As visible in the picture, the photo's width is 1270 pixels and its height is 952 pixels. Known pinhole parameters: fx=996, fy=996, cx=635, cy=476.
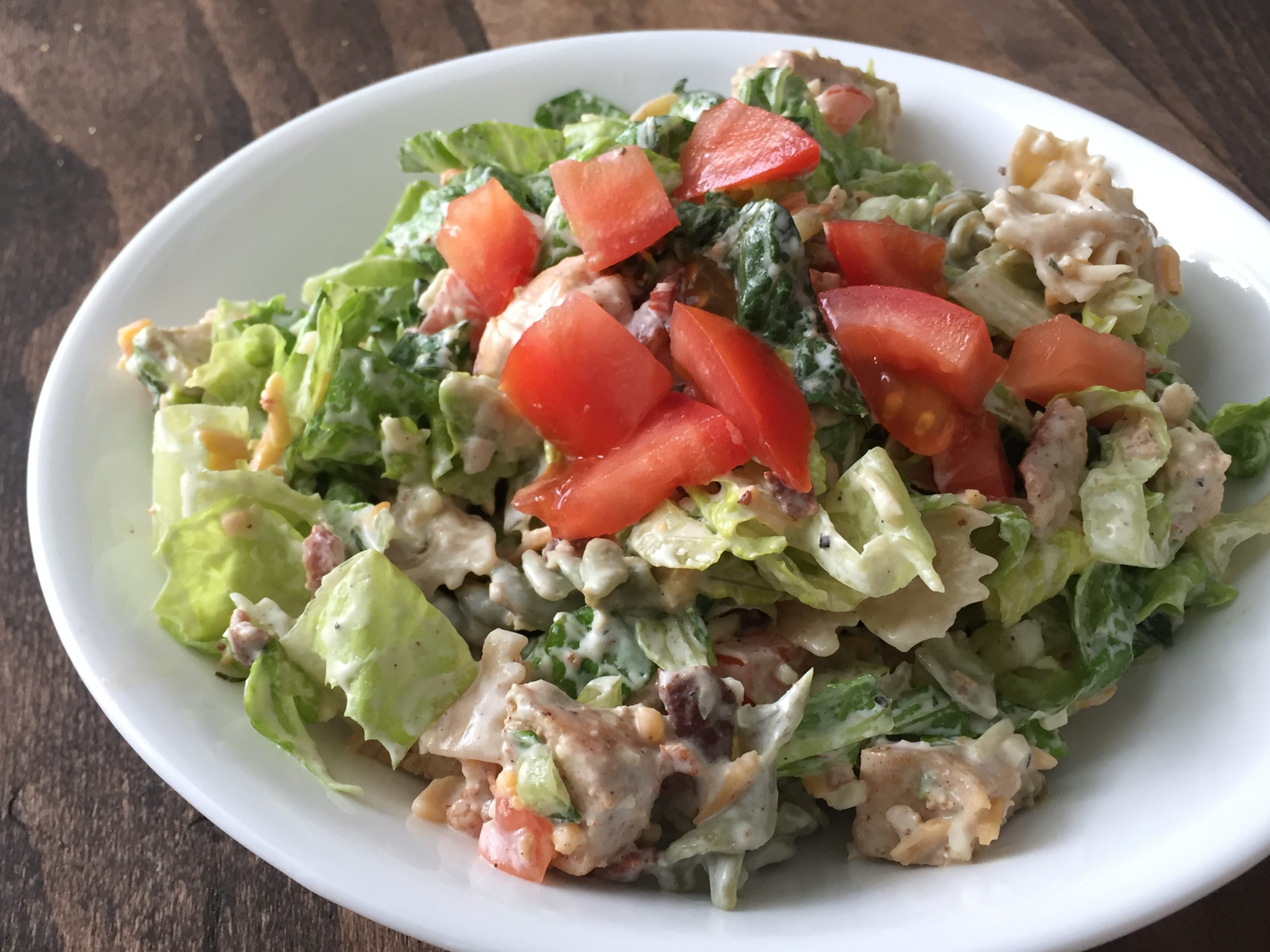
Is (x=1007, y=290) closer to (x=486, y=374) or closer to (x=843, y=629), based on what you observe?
(x=843, y=629)

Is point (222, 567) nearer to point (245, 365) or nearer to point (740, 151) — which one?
point (245, 365)

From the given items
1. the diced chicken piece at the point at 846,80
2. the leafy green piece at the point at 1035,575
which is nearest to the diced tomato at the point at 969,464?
Answer: the leafy green piece at the point at 1035,575

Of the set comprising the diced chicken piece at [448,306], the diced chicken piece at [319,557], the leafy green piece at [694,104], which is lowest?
the diced chicken piece at [319,557]

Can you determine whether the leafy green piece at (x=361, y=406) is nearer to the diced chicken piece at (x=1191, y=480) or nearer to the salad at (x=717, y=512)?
the salad at (x=717, y=512)

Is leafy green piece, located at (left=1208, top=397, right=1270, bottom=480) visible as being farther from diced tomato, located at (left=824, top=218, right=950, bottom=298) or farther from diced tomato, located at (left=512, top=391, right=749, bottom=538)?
diced tomato, located at (left=512, top=391, right=749, bottom=538)

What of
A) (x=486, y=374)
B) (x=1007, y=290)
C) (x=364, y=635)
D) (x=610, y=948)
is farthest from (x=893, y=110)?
(x=610, y=948)

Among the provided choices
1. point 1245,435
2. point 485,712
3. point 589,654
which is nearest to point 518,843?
point 485,712

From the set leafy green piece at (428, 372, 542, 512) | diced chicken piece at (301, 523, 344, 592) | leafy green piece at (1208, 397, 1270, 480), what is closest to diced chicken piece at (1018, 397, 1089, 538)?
leafy green piece at (1208, 397, 1270, 480)
